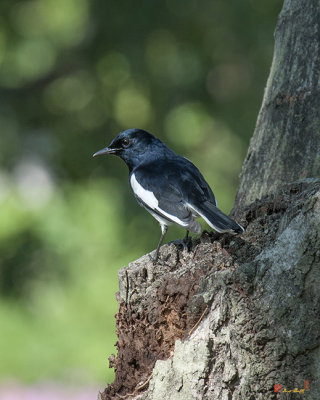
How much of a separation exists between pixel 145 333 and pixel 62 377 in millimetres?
2787

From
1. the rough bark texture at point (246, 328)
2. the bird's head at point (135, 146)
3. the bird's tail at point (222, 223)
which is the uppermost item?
the bird's head at point (135, 146)

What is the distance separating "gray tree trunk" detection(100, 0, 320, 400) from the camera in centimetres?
219

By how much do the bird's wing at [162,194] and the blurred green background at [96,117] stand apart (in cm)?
194

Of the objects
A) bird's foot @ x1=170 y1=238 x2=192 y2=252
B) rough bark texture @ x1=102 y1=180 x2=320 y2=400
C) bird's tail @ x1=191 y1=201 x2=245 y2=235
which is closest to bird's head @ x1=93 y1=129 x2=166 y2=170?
bird's tail @ x1=191 y1=201 x2=245 y2=235

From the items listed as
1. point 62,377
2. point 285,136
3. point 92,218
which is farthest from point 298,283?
point 92,218

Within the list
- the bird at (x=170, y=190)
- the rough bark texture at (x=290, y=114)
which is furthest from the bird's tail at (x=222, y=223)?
the rough bark texture at (x=290, y=114)

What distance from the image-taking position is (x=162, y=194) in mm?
3490

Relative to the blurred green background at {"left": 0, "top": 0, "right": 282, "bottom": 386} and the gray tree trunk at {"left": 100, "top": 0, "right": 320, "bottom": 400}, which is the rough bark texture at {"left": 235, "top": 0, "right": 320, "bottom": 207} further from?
the blurred green background at {"left": 0, "top": 0, "right": 282, "bottom": 386}

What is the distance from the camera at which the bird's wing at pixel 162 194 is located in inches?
129

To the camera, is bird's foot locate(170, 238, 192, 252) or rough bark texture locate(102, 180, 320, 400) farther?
bird's foot locate(170, 238, 192, 252)

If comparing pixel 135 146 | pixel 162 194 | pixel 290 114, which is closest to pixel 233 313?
pixel 162 194

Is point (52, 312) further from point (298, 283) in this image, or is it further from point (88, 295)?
point (298, 283)

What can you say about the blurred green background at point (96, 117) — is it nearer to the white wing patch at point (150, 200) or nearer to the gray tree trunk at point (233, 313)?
the white wing patch at point (150, 200)

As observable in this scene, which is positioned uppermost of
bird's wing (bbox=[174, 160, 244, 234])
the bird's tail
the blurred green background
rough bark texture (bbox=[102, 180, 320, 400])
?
the blurred green background
